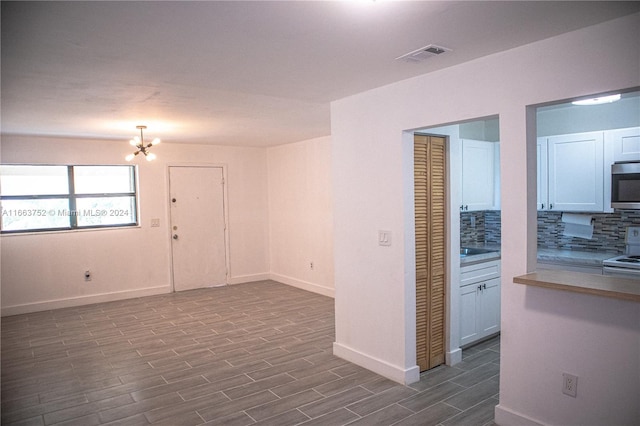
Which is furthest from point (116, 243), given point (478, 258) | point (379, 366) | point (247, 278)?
point (478, 258)

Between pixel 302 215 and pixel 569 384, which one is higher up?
pixel 302 215

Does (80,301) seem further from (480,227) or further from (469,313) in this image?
(480,227)

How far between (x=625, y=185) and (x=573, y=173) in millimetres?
548

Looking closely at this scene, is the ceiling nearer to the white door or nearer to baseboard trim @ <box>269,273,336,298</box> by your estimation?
the white door

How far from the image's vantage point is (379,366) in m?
3.63

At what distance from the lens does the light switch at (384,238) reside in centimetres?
350

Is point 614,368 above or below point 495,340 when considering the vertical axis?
above

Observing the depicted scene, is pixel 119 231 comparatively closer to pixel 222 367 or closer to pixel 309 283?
pixel 309 283

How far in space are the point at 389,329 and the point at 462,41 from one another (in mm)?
2248

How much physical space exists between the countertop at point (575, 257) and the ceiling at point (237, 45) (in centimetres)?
262

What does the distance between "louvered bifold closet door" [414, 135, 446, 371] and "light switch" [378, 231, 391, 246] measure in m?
0.28

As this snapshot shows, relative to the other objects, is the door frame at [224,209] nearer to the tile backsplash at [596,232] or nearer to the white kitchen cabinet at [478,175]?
the white kitchen cabinet at [478,175]

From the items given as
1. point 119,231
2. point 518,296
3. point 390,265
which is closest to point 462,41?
point 518,296

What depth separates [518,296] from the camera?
2645 millimetres
